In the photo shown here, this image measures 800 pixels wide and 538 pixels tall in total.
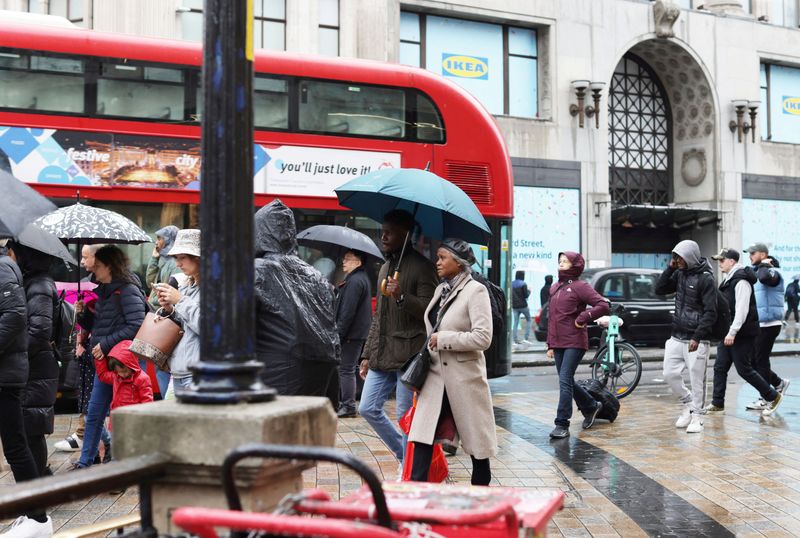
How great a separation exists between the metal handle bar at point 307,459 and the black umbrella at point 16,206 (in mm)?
2436

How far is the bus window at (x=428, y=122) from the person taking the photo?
11.5m

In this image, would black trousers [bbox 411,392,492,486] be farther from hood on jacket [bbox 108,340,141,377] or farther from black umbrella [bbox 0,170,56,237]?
black umbrella [bbox 0,170,56,237]

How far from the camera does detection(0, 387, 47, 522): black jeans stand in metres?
5.26

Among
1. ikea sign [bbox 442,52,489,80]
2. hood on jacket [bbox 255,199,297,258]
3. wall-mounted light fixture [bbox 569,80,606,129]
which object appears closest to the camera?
hood on jacket [bbox 255,199,297,258]

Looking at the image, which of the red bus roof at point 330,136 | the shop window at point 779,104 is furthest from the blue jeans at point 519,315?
the shop window at point 779,104

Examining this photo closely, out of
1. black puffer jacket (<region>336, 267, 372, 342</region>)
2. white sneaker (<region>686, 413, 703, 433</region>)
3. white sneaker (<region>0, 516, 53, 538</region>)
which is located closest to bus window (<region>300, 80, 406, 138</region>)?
black puffer jacket (<region>336, 267, 372, 342</region>)

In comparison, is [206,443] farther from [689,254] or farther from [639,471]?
[689,254]

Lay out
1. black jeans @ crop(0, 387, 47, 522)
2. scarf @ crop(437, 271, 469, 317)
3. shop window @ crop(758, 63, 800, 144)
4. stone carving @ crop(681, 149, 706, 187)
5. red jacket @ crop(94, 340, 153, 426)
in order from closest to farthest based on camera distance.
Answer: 1. black jeans @ crop(0, 387, 47, 522)
2. scarf @ crop(437, 271, 469, 317)
3. red jacket @ crop(94, 340, 153, 426)
4. stone carving @ crop(681, 149, 706, 187)
5. shop window @ crop(758, 63, 800, 144)

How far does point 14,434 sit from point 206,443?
3.13 m

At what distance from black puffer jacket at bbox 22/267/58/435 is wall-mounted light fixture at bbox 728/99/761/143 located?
25439 millimetres

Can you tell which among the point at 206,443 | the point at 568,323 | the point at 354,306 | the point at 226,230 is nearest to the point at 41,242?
the point at 226,230

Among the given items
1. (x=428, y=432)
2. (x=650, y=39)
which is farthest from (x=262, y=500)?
(x=650, y=39)

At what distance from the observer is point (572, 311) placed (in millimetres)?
8734

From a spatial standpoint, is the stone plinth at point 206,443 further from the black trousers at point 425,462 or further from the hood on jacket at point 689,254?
the hood on jacket at point 689,254
